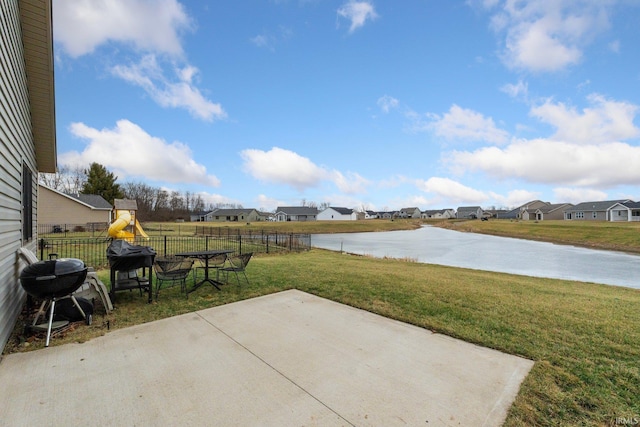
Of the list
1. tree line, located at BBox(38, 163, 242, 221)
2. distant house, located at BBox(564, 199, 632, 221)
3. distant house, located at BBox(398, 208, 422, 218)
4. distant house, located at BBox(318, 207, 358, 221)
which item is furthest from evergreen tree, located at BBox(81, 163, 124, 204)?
distant house, located at BBox(398, 208, 422, 218)

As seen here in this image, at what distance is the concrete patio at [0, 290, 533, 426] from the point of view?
2289 millimetres

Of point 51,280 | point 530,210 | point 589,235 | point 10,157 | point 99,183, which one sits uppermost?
point 99,183

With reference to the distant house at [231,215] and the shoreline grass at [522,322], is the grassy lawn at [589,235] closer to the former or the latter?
the shoreline grass at [522,322]

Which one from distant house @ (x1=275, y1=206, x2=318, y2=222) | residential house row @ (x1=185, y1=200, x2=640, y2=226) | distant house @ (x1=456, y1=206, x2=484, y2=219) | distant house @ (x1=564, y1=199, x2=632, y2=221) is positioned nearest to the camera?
residential house row @ (x1=185, y1=200, x2=640, y2=226)

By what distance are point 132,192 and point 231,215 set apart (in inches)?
1139

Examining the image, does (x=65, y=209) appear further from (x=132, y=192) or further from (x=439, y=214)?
(x=439, y=214)

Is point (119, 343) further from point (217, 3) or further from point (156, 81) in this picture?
point (156, 81)

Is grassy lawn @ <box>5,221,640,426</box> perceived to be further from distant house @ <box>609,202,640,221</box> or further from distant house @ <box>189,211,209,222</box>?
distant house @ <box>189,211,209,222</box>

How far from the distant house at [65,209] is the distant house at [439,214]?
113053mm

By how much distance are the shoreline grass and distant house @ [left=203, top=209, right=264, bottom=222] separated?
80.6 metres

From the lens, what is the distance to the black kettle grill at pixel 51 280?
372 centimetres

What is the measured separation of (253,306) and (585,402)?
4359 mm

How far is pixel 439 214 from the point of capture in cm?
12188

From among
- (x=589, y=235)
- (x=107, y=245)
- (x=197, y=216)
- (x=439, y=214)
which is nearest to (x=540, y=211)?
(x=439, y=214)
